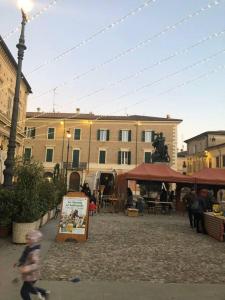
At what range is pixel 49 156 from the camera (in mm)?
57156

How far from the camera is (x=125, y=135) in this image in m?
56.5

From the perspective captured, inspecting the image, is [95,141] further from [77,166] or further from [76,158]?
[77,166]

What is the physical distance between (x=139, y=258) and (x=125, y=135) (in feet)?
158

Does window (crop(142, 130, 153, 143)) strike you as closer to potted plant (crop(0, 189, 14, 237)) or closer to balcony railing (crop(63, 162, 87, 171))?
balcony railing (crop(63, 162, 87, 171))

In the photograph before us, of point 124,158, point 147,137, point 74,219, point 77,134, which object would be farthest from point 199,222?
point 77,134

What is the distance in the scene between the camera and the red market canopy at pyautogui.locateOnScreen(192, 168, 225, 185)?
2245 centimetres

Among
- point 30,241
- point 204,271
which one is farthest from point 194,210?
point 30,241

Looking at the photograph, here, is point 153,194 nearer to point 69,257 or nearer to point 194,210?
point 194,210

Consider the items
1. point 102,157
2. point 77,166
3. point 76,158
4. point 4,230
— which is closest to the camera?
point 4,230

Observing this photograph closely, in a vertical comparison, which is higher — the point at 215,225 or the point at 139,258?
the point at 215,225

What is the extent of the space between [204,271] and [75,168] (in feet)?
162

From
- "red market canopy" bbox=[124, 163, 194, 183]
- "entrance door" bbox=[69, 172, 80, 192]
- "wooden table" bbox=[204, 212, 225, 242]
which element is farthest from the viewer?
"entrance door" bbox=[69, 172, 80, 192]

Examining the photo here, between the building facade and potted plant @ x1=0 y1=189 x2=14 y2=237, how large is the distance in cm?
4598

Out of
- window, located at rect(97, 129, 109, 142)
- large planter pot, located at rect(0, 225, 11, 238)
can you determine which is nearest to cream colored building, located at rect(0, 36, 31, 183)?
large planter pot, located at rect(0, 225, 11, 238)
